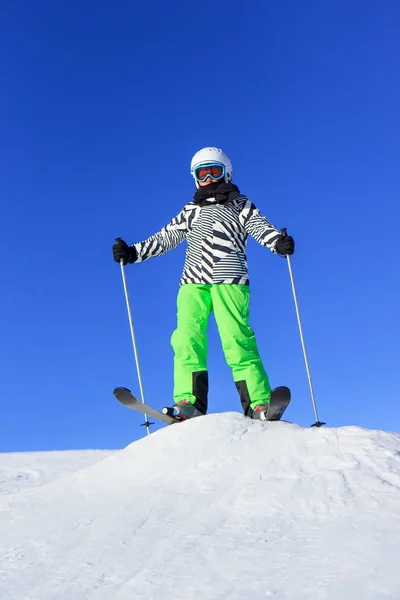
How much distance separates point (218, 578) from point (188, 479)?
4.39 feet

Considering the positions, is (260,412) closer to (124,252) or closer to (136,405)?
(136,405)

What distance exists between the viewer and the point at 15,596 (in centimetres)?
254

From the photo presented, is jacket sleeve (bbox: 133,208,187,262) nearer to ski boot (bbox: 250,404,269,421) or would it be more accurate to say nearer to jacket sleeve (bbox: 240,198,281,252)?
jacket sleeve (bbox: 240,198,281,252)

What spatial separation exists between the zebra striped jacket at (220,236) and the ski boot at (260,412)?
3.62ft

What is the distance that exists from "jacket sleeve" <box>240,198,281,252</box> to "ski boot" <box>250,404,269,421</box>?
4.61 feet

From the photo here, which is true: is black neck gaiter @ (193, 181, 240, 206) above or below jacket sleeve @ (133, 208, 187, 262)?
above

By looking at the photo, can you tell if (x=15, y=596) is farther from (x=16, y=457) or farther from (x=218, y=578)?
(x=16, y=457)

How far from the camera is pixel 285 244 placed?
17.7ft

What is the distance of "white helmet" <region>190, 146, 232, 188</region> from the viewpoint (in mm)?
5825

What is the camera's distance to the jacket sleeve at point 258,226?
5.55m

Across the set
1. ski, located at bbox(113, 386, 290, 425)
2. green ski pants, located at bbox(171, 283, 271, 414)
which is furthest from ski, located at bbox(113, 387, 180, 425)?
green ski pants, located at bbox(171, 283, 271, 414)

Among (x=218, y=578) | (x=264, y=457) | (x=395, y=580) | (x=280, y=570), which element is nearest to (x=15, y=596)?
(x=218, y=578)

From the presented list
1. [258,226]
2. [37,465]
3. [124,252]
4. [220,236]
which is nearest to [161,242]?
[124,252]

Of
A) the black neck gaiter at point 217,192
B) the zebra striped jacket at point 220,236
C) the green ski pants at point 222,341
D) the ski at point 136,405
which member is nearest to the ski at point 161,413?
the ski at point 136,405
